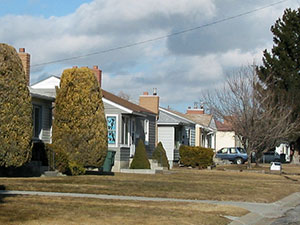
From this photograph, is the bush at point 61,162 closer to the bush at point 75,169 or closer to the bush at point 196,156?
the bush at point 75,169

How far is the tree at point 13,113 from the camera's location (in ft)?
67.4

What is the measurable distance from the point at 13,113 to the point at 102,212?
30.0ft

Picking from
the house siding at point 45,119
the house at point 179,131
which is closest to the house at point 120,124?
the house siding at point 45,119

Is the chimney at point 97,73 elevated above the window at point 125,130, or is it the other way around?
the chimney at point 97,73

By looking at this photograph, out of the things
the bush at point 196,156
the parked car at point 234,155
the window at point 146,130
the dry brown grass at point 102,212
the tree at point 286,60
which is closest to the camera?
the dry brown grass at point 102,212

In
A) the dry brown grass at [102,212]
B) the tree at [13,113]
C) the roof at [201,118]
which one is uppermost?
the roof at [201,118]

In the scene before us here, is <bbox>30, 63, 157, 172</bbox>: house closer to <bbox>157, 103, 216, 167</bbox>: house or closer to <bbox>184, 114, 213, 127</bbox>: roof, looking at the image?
<bbox>157, 103, 216, 167</bbox>: house

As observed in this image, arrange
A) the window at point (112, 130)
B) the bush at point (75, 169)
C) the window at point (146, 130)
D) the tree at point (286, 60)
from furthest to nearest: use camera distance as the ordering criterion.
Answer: the tree at point (286, 60) < the window at point (146, 130) < the window at point (112, 130) < the bush at point (75, 169)

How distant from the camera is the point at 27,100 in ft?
69.7

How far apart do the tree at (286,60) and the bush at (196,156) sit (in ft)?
37.5

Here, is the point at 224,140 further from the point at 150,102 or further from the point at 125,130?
the point at 125,130

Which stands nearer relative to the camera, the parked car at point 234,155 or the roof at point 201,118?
the parked car at point 234,155

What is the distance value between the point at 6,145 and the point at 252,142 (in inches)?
1025

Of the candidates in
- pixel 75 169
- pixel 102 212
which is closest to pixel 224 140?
pixel 75 169
